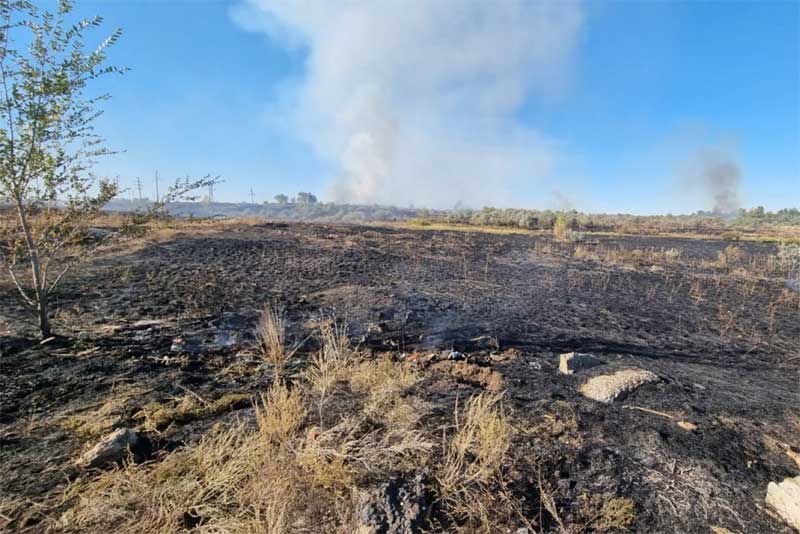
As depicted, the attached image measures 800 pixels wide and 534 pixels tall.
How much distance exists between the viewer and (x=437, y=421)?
2.72 meters

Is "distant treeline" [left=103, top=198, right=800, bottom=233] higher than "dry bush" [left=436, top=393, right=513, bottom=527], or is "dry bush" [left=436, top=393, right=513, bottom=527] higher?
"distant treeline" [left=103, top=198, right=800, bottom=233]

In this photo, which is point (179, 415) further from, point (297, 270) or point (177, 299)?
point (297, 270)

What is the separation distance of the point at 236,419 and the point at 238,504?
89cm

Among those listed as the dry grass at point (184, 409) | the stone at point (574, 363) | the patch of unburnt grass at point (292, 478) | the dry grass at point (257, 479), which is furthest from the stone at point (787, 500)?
the dry grass at point (184, 409)

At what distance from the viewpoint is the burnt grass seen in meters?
2.17

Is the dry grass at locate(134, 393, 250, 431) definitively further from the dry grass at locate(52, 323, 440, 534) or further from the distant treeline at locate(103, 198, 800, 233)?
the distant treeline at locate(103, 198, 800, 233)

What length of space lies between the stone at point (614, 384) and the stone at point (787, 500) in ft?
3.79

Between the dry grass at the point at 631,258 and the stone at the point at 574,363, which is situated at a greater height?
the dry grass at the point at 631,258

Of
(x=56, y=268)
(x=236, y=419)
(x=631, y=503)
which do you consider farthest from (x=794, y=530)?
(x=56, y=268)

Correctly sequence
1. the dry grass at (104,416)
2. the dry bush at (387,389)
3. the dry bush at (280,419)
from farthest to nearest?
the dry bush at (387,389), the dry grass at (104,416), the dry bush at (280,419)

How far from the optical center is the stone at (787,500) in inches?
76.9

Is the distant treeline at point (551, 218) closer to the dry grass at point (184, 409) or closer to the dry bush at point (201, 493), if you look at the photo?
the dry grass at point (184, 409)

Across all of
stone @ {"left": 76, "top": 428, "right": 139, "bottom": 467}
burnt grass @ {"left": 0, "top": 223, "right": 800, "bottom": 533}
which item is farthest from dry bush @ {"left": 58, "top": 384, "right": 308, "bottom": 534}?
burnt grass @ {"left": 0, "top": 223, "right": 800, "bottom": 533}

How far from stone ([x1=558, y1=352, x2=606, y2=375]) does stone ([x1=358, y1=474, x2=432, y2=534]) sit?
2565 mm
